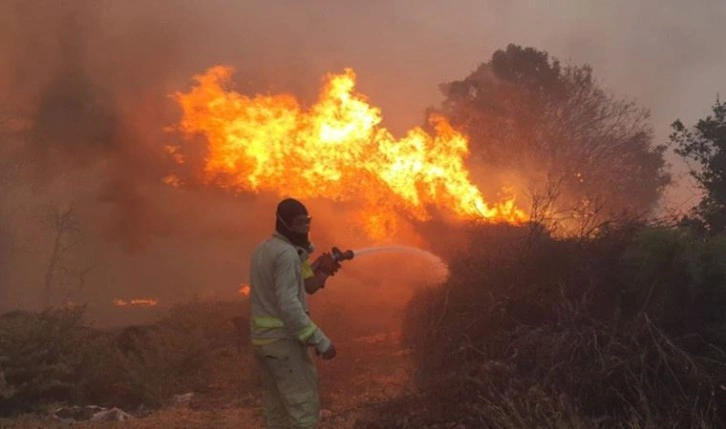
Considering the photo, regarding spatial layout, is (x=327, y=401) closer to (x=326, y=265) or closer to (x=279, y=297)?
(x=326, y=265)

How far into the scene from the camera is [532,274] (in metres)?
7.66

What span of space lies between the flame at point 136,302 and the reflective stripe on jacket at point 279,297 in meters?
27.6

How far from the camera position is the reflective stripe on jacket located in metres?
4.69

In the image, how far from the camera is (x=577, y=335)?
6289 millimetres

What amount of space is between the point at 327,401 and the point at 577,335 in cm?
363

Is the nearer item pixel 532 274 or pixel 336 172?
pixel 532 274

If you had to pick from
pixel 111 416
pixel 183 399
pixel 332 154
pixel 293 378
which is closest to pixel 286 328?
pixel 293 378

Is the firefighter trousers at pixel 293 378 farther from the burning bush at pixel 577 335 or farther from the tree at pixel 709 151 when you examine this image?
the tree at pixel 709 151

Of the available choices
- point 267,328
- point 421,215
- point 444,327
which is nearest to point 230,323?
point 421,215

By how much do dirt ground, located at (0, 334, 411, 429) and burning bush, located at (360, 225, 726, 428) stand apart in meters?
0.85

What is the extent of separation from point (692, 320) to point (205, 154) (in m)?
11.3

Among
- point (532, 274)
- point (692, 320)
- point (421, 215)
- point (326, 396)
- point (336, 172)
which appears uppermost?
point (336, 172)

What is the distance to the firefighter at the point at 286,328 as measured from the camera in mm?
4719

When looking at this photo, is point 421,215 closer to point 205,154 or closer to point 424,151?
point 424,151
